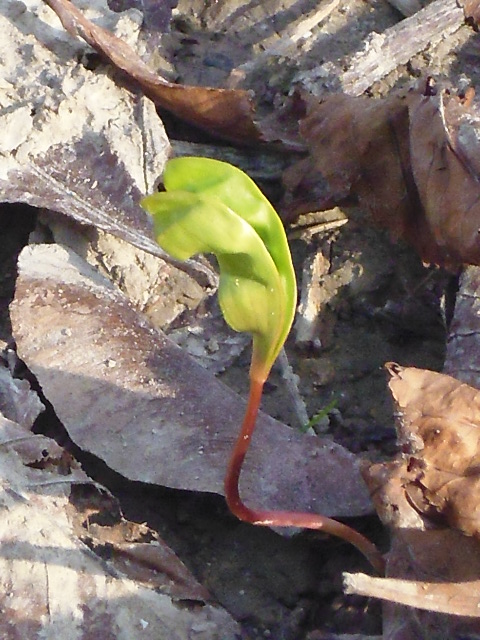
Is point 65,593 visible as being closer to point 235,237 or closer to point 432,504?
point 432,504

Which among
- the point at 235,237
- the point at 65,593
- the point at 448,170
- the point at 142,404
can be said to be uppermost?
the point at 235,237

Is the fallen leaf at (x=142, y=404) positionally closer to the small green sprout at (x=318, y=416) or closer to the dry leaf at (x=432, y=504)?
the small green sprout at (x=318, y=416)

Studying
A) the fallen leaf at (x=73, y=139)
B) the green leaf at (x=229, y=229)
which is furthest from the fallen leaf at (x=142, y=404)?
the green leaf at (x=229, y=229)

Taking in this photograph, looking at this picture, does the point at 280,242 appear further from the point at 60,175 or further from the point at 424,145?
the point at 60,175

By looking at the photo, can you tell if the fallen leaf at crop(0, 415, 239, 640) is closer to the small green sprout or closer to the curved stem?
the curved stem

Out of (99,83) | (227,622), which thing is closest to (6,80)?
(99,83)

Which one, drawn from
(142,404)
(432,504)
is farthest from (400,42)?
(432,504)
